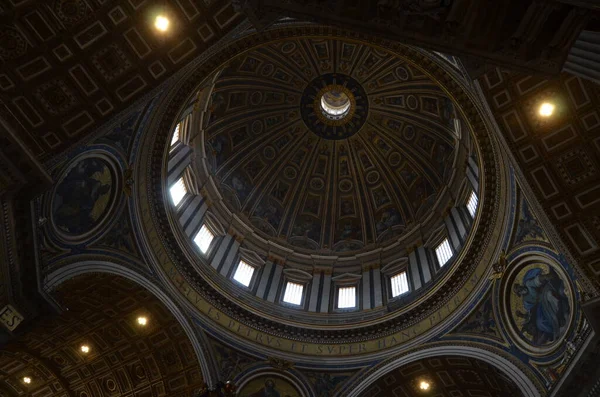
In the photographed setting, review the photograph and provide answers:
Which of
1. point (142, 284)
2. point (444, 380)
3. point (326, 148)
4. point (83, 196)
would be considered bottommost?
point (444, 380)

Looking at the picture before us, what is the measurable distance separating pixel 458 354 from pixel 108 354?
1331 centimetres

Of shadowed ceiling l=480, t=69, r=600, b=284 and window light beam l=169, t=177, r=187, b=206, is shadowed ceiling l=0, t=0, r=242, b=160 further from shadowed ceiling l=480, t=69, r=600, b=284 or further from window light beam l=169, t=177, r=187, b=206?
shadowed ceiling l=480, t=69, r=600, b=284

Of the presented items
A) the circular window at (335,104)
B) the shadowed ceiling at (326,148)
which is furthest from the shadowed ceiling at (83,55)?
the circular window at (335,104)

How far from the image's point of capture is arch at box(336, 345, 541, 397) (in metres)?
15.2

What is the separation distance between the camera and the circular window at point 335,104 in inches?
1236

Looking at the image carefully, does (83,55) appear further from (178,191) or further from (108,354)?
(108,354)

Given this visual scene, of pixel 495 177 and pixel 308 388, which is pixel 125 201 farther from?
pixel 495 177

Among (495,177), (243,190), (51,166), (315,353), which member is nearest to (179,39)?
(51,166)

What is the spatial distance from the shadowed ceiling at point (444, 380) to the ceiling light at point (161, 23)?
47.2 feet

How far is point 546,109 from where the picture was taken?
12.9 metres

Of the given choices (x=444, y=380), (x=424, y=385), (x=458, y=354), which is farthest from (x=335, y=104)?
(x=458, y=354)

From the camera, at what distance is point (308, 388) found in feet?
64.4

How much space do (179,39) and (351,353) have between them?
536 inches

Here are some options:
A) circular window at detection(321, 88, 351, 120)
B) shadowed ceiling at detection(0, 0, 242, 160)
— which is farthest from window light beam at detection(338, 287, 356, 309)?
shadowed ceiling at detection(0, 0, 242, 160)
